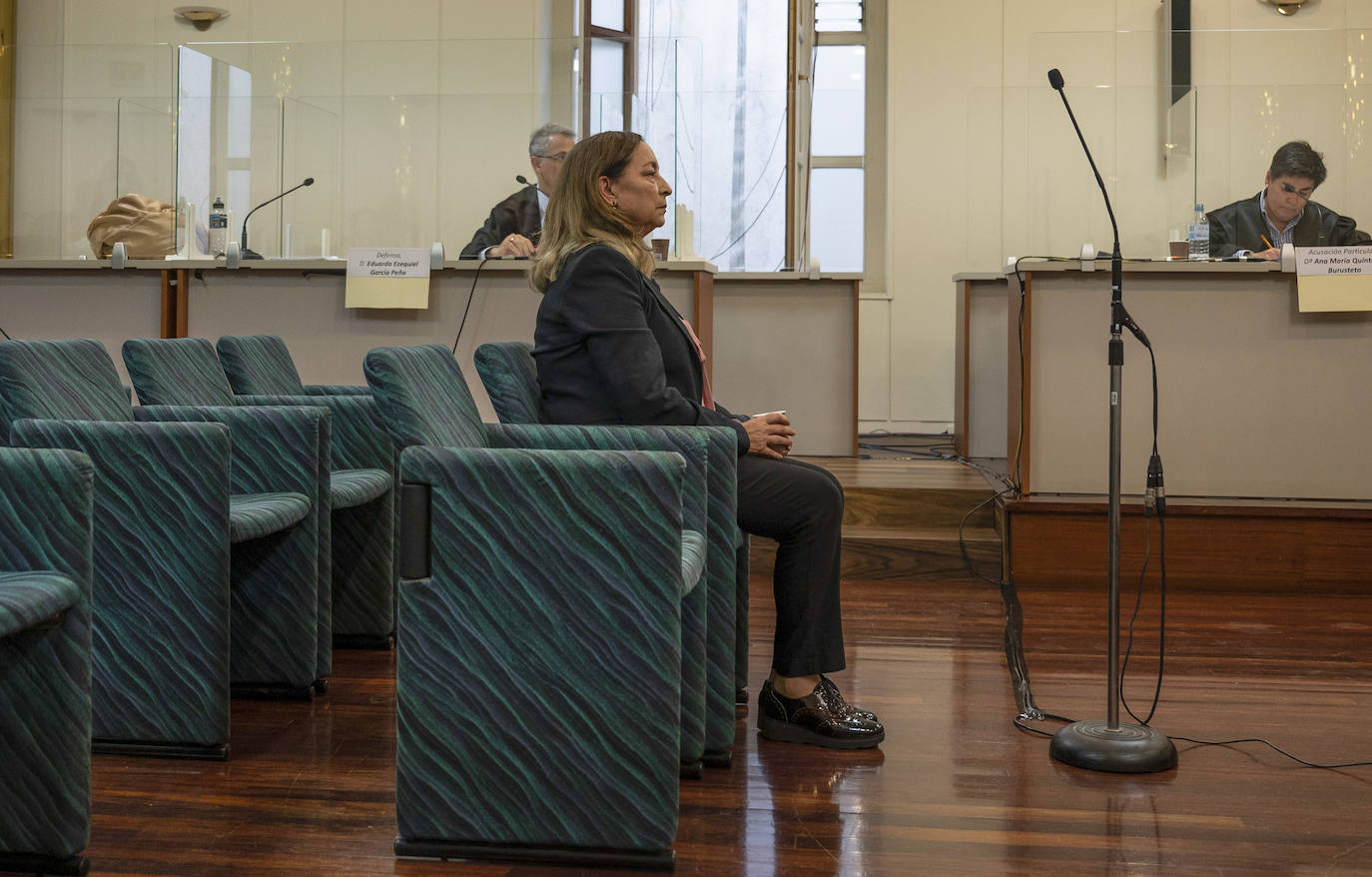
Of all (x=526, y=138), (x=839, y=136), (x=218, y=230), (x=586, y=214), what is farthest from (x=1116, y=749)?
(x=839, y=136)

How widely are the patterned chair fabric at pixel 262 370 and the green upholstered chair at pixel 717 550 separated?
3.65 feet

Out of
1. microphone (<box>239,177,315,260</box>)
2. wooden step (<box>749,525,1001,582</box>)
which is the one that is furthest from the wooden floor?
microphone (<box>239,177,315,260</box>)

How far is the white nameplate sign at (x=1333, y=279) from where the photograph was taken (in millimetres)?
4066

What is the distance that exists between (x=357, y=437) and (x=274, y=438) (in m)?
0.61

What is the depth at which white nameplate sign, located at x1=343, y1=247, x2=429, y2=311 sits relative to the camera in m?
4.55

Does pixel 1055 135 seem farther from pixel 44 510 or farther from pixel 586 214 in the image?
pixel 44 510

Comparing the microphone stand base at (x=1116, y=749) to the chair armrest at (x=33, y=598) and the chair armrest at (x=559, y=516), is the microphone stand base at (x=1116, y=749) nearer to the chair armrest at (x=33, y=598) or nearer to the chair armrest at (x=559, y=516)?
the chair armrest at (x=559, y=516)

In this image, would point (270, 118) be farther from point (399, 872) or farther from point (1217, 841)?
point (1217, 841)

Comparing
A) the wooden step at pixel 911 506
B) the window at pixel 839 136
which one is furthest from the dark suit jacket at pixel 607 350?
the window at pixel 839 136

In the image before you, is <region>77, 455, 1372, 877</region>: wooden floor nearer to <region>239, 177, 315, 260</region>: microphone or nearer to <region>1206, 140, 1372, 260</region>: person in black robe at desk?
<region>1206, 140, 1372, 260</region>: person in black robe at desk

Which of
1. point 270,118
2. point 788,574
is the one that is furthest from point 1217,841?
point 270,118

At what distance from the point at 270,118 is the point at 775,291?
84.9 inches

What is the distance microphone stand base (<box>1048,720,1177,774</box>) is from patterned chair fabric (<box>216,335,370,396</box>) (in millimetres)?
1894

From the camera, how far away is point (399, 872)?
1.76 m
